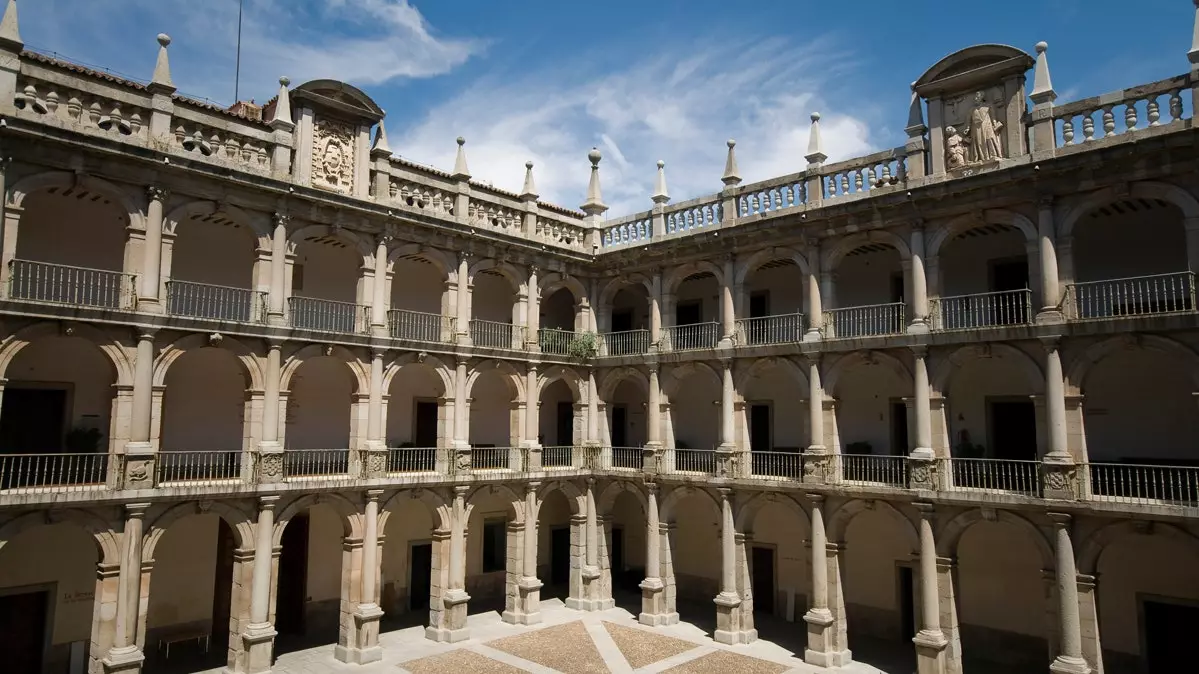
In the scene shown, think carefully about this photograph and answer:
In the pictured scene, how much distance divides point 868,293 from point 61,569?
21.8 meters

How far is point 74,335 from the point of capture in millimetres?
16031

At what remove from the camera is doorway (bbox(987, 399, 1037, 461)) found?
19031mm

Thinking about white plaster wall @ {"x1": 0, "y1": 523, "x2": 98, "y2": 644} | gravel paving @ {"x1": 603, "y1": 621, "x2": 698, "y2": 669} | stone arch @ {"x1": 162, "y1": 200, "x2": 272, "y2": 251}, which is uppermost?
stone arch @ {"x1": 162, "y1": 200, "x2": 272, "y2": 251}

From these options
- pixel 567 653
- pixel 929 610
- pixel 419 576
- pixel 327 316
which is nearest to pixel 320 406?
pixel 327 316

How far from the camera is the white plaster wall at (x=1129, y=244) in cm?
1717

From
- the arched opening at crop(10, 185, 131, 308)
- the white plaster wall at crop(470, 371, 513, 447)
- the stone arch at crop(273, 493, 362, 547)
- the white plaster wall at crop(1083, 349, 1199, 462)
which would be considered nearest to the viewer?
the white plaster wall at crop(1083, 349, 1199, 462)

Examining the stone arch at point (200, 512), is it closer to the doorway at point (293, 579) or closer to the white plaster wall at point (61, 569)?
the white plaster wall at point (61, 569)

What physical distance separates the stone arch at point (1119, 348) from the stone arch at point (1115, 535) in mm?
2877

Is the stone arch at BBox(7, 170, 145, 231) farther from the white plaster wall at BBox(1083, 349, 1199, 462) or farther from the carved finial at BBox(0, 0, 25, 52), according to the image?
the white plaster wall at BBox(1083, 349, 1199, 462)

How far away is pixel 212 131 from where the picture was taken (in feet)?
59.8

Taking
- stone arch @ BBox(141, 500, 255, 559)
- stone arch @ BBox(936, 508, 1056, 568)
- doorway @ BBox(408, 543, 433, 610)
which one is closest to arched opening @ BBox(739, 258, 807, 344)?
stone arch @ BBox(936, 508, 1056, 568)

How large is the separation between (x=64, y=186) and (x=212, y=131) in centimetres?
339

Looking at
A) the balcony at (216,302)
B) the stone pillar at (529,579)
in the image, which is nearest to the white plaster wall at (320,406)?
the balcony at (216,302)

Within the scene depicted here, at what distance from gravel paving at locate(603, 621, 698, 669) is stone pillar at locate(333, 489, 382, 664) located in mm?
6432
